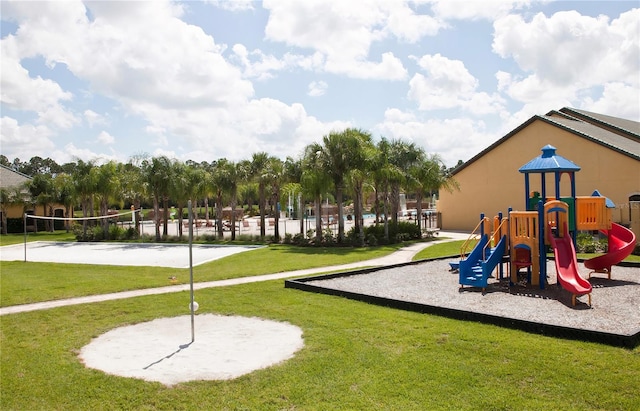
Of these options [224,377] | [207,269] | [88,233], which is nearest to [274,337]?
[224,377]

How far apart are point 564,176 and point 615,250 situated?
17.7 metres

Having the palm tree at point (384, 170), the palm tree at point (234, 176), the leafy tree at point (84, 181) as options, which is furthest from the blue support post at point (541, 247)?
the leafy tree at point (84, 181)

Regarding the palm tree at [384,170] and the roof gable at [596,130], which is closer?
the palm tree at [384,170]

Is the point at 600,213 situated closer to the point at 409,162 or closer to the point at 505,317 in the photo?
the point at 505,317

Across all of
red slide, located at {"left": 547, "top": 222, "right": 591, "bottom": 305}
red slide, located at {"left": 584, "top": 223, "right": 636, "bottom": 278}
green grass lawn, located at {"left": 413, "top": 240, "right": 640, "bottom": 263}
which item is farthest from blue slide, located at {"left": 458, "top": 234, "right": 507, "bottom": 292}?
green grass lawn, located at {"left": 413, "top": 240, "right": 640, "bottom": 263}

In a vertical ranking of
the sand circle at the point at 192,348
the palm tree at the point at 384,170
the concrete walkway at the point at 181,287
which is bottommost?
the sand circle at the point at 192,348

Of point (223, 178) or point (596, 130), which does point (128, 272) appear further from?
point (596, 130)

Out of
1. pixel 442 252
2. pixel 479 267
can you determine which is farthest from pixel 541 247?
pixel 442 252

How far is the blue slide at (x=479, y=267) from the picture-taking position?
46.3 feet

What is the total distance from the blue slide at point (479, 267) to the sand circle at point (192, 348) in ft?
20.6

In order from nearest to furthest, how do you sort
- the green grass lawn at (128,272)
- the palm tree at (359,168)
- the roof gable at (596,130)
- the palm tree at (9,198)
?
1. the green grass lawn at (128,272)
2. the palm tree at (359,168)
3. the roof gable at (596,130)
4. the palm tree at (9,198)

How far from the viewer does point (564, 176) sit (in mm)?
31500

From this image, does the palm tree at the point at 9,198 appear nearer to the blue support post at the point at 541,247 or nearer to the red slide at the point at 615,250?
the blue support post at the point at 541,247

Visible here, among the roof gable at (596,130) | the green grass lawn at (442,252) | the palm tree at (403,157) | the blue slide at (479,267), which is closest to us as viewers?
the blue slide at (479,267)
